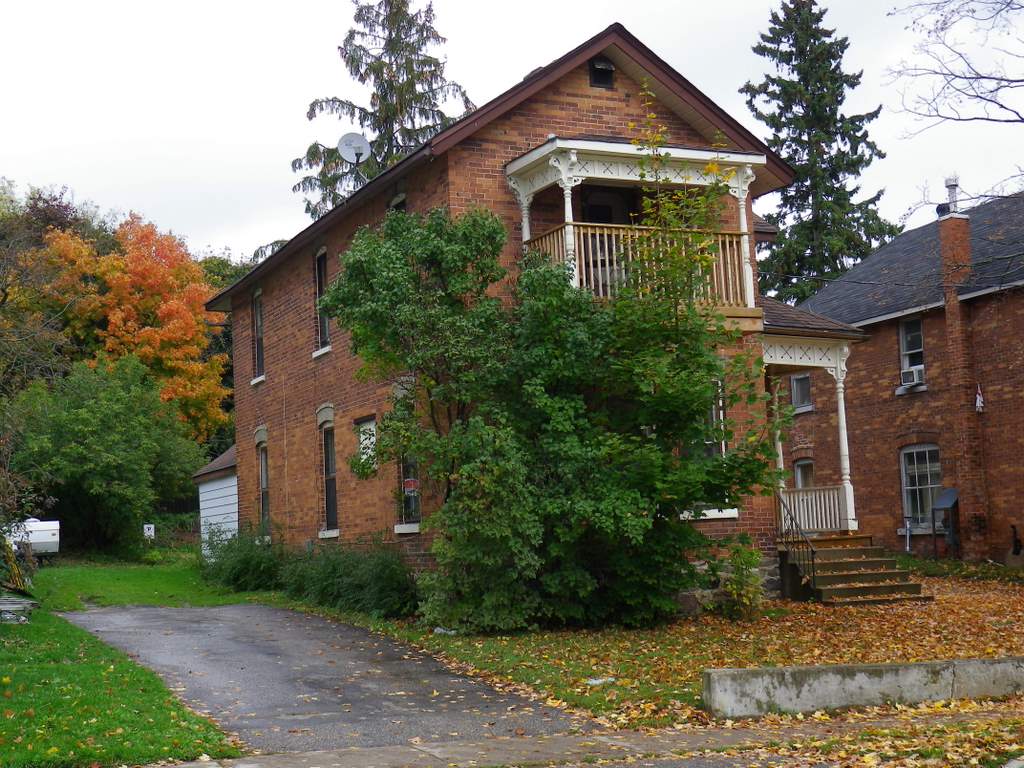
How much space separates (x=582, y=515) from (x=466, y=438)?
167 cm

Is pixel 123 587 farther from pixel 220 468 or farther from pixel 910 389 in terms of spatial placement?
pixel 910 389

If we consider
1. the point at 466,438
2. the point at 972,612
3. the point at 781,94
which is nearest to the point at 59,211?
the point at 781,94

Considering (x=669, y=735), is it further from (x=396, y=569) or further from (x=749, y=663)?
(x=396, y=569)

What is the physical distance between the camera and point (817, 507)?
2009 centimetres

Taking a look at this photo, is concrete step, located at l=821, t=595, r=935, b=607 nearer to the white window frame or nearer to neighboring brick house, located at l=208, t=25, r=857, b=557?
neighboring brick house, located at l=208, t=25, r=857, b=557

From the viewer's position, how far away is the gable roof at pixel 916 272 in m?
24.8

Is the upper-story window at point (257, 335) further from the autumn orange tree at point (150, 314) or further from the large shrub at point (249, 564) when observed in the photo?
the autumn orange tree at point (150, 314)

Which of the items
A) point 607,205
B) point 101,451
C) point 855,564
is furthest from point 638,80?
point 101,451

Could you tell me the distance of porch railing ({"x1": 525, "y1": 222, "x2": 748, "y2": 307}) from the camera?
15688 mm

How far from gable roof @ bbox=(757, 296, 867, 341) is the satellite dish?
7.58m

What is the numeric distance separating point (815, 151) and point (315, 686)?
33661 mm

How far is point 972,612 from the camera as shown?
16719 mm

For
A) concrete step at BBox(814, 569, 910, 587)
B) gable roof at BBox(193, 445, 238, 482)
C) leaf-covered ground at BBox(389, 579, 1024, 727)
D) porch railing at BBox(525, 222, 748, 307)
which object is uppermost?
porch railing at BBox(525, 222, 748, 307)

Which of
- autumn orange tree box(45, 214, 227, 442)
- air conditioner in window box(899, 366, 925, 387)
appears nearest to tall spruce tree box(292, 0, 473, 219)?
autumn orange tree box(45, 214, 227, 442)
